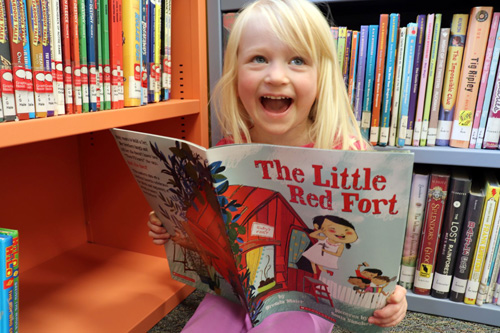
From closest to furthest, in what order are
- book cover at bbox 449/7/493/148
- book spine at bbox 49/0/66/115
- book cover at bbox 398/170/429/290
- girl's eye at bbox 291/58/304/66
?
book spine at bbox 49/0/66/115 < girl's eye at bbox 291/58/304/66 < book cover at bbox 449/7/493/148 < book cover at bbox 398/170/429/290

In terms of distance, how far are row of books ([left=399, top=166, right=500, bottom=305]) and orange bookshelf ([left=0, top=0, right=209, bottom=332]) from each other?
57 centimetres

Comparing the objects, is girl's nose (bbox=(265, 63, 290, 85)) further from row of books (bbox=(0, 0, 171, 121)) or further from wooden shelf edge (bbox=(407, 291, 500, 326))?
wooden shelf edge (bbox=(407, 291, 500, 326))

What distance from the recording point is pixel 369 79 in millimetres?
885

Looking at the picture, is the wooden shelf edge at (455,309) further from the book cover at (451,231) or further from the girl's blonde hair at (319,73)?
the girl's blonde hair at (319,73)

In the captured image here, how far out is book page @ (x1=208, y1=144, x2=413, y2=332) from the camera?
46 cm

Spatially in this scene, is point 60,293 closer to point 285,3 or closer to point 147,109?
point 147,109

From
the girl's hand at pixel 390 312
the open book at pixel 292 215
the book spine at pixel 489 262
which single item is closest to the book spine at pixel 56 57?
the open book at pixel 292 215

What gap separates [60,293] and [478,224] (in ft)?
3.23

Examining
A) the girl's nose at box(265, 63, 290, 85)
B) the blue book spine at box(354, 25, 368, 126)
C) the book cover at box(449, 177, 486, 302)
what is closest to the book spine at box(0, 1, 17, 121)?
the girl's nose at box(265, 63, 290, 85)

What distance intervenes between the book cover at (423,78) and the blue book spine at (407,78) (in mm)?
24

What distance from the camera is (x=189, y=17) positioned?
0.84m

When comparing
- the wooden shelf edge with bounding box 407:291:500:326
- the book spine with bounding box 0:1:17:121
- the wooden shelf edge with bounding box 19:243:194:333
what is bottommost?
the wooden shelf edge with bounding box 407:291:500:326

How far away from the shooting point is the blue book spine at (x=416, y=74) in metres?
0.82

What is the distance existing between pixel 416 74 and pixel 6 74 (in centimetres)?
82
